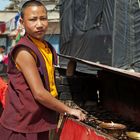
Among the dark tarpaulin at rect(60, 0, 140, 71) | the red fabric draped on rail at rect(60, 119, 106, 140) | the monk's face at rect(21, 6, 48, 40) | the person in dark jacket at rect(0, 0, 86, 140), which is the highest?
the monk's face at rect(21, 6, 48, 40)

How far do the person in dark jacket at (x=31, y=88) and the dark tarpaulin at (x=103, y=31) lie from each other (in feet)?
10.8

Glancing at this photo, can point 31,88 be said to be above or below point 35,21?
below

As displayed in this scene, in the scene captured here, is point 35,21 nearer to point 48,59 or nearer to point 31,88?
point 48,59

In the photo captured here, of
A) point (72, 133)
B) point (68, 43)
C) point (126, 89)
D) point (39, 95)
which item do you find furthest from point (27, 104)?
point (68, 43)

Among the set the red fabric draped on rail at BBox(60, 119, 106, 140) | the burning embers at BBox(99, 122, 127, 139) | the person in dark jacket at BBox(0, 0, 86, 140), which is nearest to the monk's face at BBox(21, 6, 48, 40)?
the person in dark jacket at BBox(0, 0, 86, 140)

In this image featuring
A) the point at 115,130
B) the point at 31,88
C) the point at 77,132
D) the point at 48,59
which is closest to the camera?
the point at 31,88

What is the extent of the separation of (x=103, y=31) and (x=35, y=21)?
4.54 m

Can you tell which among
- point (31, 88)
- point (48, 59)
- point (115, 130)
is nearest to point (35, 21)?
point (48, 59)

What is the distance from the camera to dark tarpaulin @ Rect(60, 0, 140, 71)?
648cm

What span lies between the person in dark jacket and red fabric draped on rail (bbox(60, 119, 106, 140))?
2.03 metres

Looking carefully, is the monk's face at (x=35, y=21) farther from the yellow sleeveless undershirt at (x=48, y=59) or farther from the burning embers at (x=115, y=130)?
the burning embers at (x=115, y=130)

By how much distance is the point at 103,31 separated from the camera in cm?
752

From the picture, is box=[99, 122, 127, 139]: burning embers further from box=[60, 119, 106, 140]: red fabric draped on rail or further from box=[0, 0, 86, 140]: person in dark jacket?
box=[0, 0, 86, 140]: person in dark jacket

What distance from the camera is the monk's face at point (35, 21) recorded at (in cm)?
308
